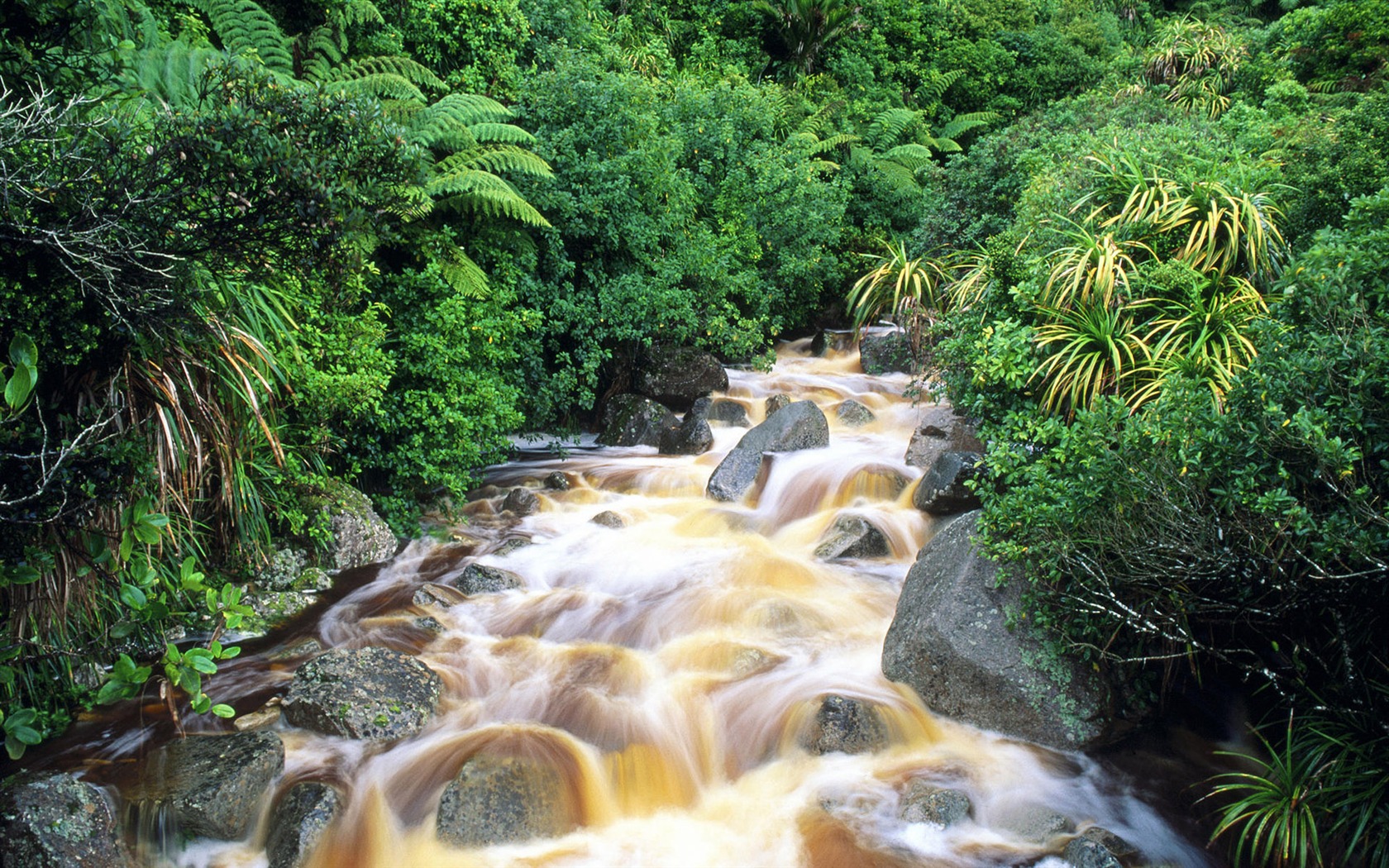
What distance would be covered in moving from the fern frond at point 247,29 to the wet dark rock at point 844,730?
7885 mm

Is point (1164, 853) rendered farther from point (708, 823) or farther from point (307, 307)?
point (307, 307)

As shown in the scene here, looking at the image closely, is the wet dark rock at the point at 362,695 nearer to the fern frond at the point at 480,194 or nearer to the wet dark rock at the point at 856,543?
the wet dark rock at the point at 856,543

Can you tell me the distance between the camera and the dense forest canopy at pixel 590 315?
369 cm

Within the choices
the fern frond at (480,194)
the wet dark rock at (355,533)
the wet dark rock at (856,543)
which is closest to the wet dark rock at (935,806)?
the wet dark rock at (856,543)

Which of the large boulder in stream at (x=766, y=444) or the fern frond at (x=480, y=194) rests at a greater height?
the fern frond at (x=480, y=194)

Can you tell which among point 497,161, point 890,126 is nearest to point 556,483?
point 497,161

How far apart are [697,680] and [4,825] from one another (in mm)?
3549

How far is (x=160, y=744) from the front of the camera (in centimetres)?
447

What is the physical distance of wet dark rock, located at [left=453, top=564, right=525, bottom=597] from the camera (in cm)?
656

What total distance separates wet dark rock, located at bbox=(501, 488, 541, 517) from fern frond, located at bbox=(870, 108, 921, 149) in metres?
10.2

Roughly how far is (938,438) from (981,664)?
3.82 metres

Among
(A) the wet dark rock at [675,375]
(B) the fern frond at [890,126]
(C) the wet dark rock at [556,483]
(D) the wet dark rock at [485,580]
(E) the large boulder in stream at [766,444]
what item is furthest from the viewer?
(B) the fern frond at [890,126]

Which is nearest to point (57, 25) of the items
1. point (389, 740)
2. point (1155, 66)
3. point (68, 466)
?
point (68, 466)

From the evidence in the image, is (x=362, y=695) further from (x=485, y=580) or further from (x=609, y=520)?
(x=609, y=520)
